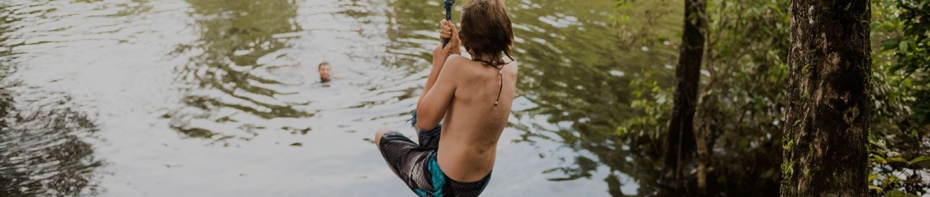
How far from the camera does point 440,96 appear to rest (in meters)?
4.02

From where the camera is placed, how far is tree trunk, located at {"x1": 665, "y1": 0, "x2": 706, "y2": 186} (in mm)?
7148

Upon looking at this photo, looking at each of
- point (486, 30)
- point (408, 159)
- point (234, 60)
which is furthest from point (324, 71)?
point (486, 30)

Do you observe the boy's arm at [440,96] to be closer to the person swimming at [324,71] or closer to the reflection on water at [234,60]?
the reflection on water at [234,60]

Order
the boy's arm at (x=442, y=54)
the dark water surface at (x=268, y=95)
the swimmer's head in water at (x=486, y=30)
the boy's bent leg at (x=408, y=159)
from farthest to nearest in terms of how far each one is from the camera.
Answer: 1. the dark water surface at (x=268, y=95)
2. the boy's bent leg at (x=408, y=159)
3. the boy's arm at (x=442, y=54)
4. the swimmer's head in water at (x=486, y=30)

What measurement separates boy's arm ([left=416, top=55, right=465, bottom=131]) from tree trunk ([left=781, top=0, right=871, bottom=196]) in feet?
Answer: 4.81

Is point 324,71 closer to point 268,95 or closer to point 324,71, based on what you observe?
point 324,71

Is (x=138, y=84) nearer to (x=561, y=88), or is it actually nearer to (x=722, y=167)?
(x=561, y=88)

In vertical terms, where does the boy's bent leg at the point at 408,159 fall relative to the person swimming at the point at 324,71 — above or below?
above

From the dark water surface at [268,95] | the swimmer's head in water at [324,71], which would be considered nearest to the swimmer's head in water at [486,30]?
the dark water surface at [268,95]

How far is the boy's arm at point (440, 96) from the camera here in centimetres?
398

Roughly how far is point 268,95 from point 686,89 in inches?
221

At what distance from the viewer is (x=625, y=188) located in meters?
8.37

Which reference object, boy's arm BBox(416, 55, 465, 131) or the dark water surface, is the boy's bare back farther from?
the dark water surface

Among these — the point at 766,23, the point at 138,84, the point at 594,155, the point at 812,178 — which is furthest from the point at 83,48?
the point at 812,178
